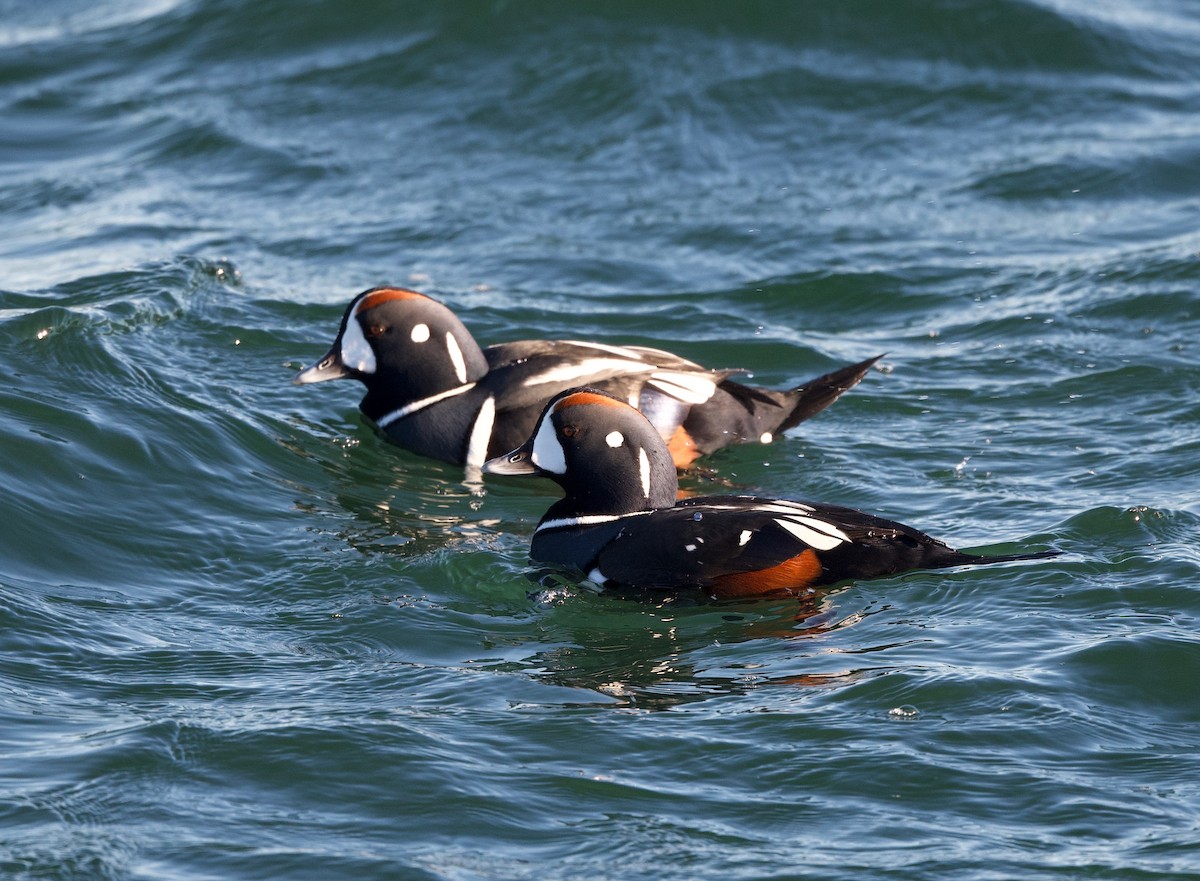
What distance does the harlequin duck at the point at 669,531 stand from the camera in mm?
7027

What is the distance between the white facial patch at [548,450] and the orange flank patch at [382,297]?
193cm

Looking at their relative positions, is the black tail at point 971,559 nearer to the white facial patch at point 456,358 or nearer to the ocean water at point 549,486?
the ocean water at point 549,486

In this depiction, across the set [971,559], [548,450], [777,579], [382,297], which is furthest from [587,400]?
[382,297]

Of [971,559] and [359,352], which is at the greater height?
[359,352]

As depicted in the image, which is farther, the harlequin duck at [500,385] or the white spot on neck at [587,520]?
the harlequin duck at [500,385]

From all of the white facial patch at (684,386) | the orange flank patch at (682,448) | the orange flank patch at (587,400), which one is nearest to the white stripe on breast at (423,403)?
the white facial patch at (684,386)

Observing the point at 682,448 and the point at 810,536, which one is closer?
the point at 810,536

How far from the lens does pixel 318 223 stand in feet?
43.1

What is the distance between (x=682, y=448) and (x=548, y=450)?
1420 mm

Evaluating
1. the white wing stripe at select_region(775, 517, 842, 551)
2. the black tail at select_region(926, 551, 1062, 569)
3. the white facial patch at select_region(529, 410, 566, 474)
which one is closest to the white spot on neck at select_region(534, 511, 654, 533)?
the white facial patch at select_region(529, 410, 566, 474)

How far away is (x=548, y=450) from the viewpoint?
310 inches

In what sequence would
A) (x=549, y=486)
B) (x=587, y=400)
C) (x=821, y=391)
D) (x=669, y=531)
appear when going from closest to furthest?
(x=669, y=531)
(x=587, y=400)
(x=549, y=486)
(x=821, y=391)

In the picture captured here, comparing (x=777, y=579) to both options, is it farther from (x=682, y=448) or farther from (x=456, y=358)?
(x=456, y=358)

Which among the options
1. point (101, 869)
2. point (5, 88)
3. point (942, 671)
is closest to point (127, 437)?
point (101, 869)
